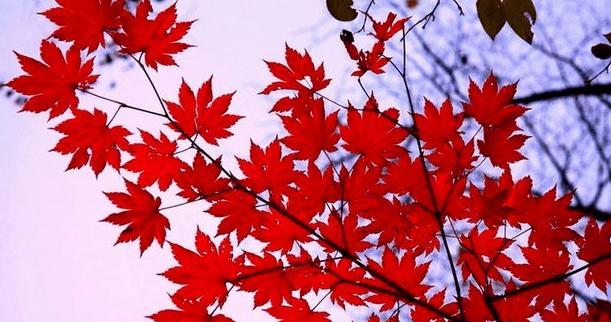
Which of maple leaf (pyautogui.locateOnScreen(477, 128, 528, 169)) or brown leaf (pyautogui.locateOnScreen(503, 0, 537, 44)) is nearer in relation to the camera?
brown leaf (pyautogui.locateOnScreen(503, 0, 537, 44))

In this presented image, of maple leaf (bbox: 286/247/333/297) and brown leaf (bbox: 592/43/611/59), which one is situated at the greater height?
brown leaf (bbox: 592/43/611/59)

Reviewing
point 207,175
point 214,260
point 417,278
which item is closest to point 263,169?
point 207,175

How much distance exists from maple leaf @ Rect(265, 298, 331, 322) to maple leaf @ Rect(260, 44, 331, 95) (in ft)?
2.28

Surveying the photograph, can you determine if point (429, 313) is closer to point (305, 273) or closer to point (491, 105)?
point (305, 273)

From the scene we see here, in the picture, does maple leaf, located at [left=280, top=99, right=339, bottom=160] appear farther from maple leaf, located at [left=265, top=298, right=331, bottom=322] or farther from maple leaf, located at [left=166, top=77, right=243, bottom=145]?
maple leaf, located at [left=265, top=298, right=331, bottom=322]

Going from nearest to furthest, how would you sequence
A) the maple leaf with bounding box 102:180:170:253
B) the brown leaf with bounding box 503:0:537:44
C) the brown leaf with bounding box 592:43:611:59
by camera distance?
the brown leaf with bounding box 503:0:537:44
the brown leaf with bounding box 592:43:611:59
the maple leaf with bounding box 102:180:170:253

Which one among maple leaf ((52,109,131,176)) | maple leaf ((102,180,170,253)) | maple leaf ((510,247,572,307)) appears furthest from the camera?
maple leaf ((510,247,572,307))

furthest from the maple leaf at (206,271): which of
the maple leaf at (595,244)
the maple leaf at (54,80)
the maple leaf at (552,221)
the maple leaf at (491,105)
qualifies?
the maple leaf at (595,244)

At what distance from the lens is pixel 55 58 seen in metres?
1.60

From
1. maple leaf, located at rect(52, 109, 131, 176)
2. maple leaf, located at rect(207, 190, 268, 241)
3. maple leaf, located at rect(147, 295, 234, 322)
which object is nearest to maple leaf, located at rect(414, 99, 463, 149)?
maple leaf, located at rect(207, 190, 268, 241)

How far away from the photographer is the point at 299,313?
168 cm

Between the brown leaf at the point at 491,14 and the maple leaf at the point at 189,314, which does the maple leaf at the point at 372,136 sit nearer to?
the brown leaf at the point at 491,14

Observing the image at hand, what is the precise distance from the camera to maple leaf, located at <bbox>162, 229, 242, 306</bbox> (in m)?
1.51

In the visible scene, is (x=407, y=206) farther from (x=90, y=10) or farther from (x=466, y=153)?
(x=90, y=10)
